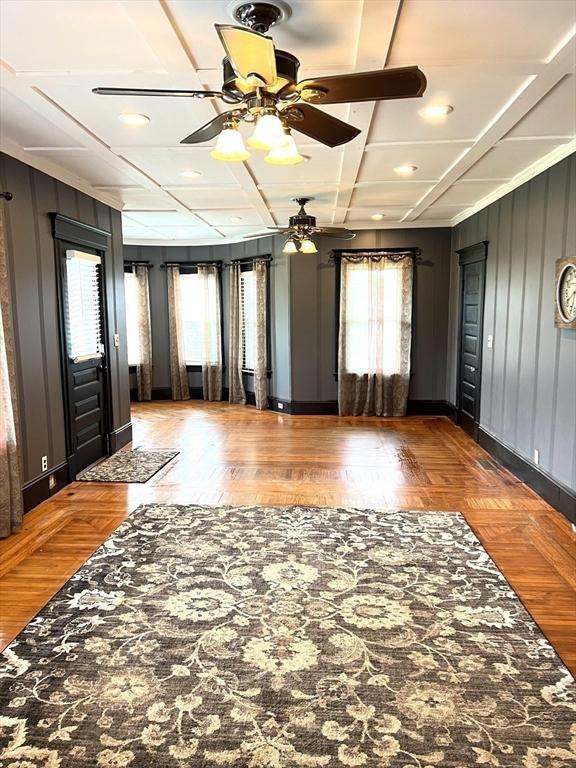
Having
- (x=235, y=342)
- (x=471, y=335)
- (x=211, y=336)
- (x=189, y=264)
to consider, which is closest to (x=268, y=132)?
(x=471, y=335)

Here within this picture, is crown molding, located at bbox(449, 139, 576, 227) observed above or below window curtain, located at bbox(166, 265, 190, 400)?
above

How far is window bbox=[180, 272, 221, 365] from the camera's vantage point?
9.16m

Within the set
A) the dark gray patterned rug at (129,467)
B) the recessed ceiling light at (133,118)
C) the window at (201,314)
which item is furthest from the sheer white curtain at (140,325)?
the recessed ceiling light at (133,118)

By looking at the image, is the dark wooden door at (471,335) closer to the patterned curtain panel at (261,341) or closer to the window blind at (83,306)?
the patterned curtain panel at (261,341)

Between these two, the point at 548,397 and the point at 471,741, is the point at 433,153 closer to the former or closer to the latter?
the point at 548,397

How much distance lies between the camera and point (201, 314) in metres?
9.27

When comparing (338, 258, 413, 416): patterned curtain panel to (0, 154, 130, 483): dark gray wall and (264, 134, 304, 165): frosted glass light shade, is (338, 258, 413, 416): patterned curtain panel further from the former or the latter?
(264, 134, 304, 165): frosted glass light shade

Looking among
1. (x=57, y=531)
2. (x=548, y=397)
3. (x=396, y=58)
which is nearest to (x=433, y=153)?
(x=396, y=58)

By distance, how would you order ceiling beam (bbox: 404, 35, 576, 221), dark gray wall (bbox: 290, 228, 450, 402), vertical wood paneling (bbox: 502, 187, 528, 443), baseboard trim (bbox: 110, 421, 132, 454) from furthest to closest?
dark gray wall (bbox: 290, 228, 450, 402) < baseboard trim (bbox: 110, 421, 132, 454) < vertical wood paneling (bbox: 502, 187, 528, 443) < ceiling beam (bbox: 404, 35, 576, 221)

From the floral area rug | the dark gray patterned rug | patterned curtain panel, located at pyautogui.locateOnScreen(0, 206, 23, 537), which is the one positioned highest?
patterned curtain panel, located at pyautogui.locateOnScreen(0, 206, 23, 537)

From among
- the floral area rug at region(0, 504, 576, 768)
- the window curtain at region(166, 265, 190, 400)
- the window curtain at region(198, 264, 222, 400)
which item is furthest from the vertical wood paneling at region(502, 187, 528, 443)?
the window curtain at region(166, 265, 190, 400)

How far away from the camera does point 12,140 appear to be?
3.73 metres

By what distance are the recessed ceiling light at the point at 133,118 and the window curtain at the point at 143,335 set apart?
6010mm

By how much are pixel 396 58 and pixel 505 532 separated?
2997 millimetres
